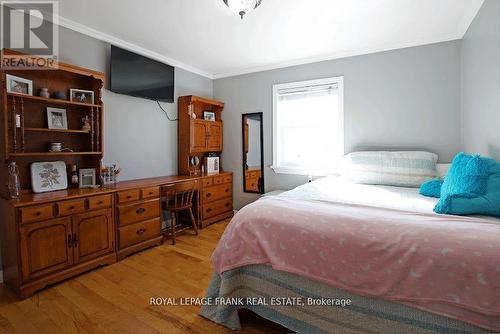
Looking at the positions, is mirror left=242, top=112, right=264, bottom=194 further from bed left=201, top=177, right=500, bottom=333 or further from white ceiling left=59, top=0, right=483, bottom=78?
bed left=201, top=177, right=500, bottom=333

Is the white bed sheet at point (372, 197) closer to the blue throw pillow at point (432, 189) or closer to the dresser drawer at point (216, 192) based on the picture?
the blue throw pillow at point (432, 189)


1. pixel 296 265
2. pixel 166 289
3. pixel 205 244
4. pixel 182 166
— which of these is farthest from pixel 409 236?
pixel 182 166

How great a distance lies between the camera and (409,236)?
1.11 m

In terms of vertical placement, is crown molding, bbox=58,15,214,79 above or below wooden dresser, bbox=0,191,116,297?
above

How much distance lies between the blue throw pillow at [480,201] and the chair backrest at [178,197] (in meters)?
2.46

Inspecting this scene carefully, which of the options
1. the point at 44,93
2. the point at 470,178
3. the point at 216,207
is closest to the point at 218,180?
the point at 216,207

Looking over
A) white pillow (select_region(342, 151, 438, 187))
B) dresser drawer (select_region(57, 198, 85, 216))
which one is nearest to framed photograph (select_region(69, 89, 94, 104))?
dresser drawer (select_region(57, 198, 85, 216))

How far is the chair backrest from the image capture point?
2.94 metres

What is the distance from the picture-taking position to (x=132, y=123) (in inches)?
123

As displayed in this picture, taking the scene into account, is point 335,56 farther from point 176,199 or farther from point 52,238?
point 52,238

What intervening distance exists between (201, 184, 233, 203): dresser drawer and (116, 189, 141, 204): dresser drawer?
3.47 ft

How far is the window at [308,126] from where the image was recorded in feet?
11.2

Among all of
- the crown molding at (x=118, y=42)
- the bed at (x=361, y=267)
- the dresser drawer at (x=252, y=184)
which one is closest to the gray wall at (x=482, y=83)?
the bed at (x=361, y=267)

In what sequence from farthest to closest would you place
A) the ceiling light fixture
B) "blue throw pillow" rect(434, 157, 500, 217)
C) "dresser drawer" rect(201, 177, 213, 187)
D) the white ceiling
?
"dresser drawer" rect(201, 177, 213, 187) → the white ceiling → the ceiling light fixture → "blue throw pillow" rect(434, 157, 500, 217)
